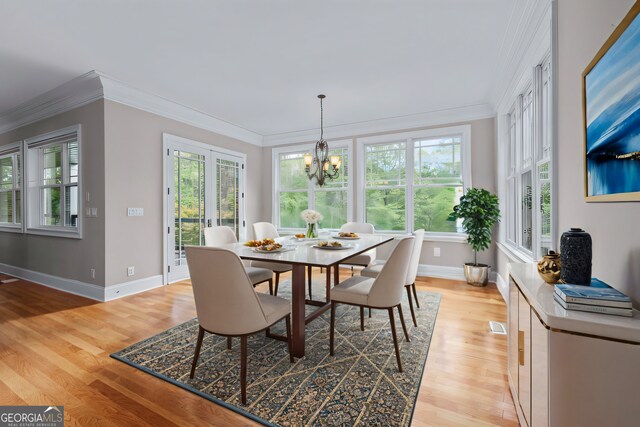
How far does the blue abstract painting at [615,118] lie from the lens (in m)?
1.04

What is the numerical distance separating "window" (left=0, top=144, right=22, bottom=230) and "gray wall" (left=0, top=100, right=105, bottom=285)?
0.75 metres

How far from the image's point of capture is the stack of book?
97 centimetres

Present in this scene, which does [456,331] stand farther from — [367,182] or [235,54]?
[235,54]

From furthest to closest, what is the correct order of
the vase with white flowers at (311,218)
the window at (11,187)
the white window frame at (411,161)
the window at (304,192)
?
1. the window at (304,192)
2. the window at (11,187)
3. the white window frame at (411,161)
4. the vase with white flowers at (311,218)

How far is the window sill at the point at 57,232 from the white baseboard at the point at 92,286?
1.95ft

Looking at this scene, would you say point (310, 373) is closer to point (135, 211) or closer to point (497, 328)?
point (497, 328)

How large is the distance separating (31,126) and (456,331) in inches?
257

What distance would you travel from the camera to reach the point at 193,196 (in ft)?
15.2

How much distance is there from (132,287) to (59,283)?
1185mm

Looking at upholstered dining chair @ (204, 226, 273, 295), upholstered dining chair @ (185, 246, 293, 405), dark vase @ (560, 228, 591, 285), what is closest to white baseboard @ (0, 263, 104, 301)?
upholstered dining chair @ (204, 226, 273, 295)

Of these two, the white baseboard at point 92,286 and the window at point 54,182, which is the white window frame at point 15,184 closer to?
the window at point 54,182

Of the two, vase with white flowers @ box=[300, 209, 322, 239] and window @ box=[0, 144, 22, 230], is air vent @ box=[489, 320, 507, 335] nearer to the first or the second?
vase with white flowers @ box=[300, 209, 322, 239]

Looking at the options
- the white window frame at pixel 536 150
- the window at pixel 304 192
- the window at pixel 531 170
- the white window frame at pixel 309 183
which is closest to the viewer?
the white window frame at pixel 536 150

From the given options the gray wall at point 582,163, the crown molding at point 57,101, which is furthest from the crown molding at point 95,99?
the gray wall at point 582,163
